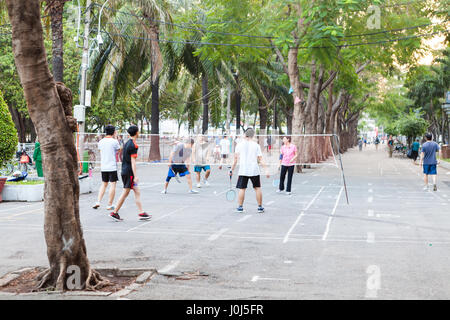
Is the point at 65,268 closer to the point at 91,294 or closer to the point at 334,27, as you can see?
the point at 91,294

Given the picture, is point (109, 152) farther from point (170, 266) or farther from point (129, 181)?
point (170, 266)

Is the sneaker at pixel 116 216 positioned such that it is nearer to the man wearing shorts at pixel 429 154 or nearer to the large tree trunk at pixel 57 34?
the large tree trunk at pixel 57 34

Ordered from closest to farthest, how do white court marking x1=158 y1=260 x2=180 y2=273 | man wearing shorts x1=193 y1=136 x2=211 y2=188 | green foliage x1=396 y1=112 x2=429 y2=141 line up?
white court marking x1=158 y1=260 x2=180 y2=273 → man wearing shorts x1=193 y1=136 x2=211 y2=188 → green foliage x1=396 y1=112 x2=429 y2=141

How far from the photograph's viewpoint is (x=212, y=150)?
23.1 m

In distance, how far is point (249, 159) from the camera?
1234 cm

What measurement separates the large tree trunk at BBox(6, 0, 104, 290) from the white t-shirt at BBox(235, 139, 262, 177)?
21.1 feet

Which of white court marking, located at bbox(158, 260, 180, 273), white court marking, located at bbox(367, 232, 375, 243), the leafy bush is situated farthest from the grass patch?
white court marking, located at bbox(367, 232, 375, 243)

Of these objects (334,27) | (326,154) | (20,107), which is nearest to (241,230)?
(334,27)

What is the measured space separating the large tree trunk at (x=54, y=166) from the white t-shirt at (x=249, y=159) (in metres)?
6.43

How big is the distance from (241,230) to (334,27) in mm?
12180

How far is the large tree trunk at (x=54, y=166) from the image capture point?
230 inches

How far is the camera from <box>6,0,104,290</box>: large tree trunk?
19.1ft

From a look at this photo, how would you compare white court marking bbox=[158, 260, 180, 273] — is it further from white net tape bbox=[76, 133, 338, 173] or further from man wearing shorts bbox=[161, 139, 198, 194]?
white net tape bbox=[76, 133, 338, 173]

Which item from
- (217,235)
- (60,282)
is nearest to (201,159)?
(217,235)
